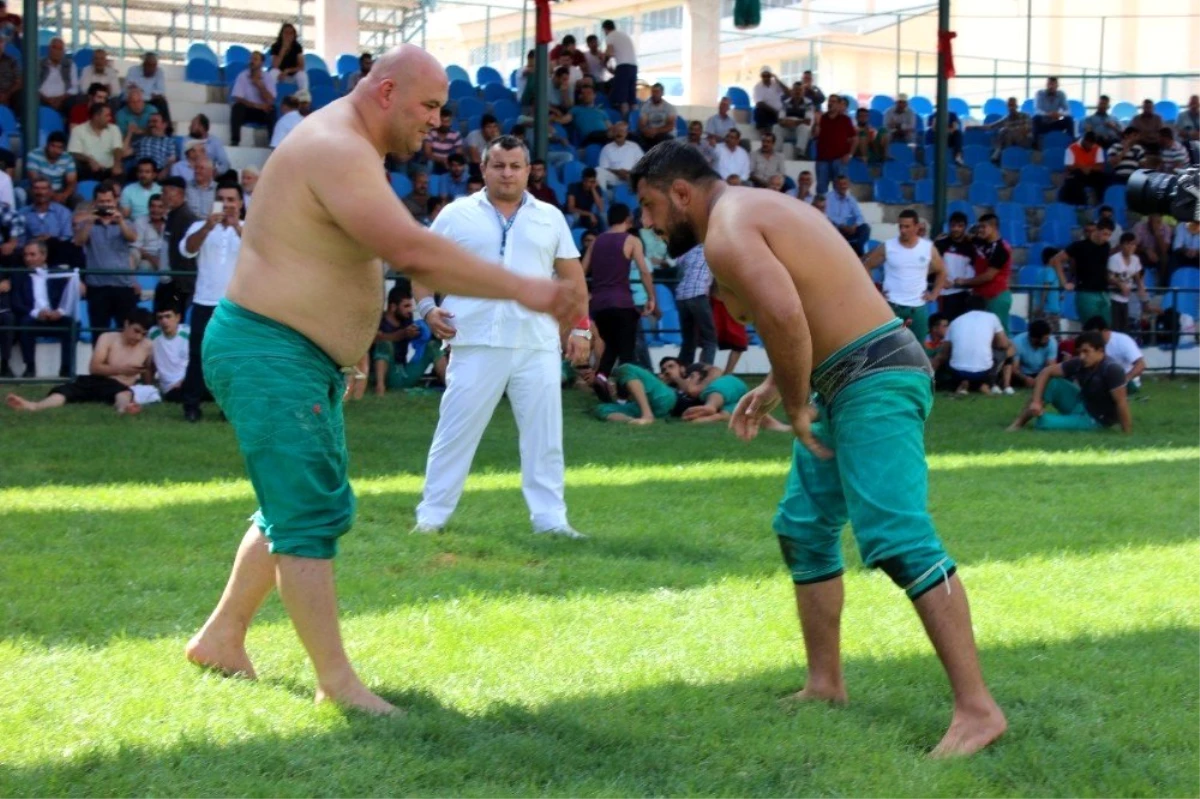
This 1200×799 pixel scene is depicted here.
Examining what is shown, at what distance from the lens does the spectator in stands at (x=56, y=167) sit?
52.0 feet

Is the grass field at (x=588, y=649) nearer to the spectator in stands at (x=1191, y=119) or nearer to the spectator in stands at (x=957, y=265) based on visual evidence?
the spectator in stands at (x=957, y=265)

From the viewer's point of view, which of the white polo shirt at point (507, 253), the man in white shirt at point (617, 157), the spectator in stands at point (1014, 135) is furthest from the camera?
the spectator in stands at point (1014, 135)

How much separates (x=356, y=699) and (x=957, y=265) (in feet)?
49.3

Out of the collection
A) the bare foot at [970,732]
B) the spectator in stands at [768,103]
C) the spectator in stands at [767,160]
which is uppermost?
the spectator in stands at [768,103]

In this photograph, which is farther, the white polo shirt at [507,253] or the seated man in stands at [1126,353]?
the seated man in stands at [1126,353]

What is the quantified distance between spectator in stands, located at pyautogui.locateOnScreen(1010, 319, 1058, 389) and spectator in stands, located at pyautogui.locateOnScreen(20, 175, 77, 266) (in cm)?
1019

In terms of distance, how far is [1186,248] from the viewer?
21.9 m

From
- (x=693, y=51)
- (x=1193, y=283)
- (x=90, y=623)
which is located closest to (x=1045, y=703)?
(x=90, y=623)

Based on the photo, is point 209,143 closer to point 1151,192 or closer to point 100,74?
point 100,74

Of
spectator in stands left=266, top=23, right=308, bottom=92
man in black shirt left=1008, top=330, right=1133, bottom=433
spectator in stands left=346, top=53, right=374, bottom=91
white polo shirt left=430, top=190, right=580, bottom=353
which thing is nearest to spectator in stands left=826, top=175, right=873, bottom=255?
spectator in stands left=346, top=53, right=374, bottom=91

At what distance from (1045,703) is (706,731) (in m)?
1.15

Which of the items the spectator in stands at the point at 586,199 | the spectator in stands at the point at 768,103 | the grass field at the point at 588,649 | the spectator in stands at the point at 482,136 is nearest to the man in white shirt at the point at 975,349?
the spectator in stands at the point at 586,199

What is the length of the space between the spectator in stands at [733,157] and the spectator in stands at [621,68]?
1.74 metres

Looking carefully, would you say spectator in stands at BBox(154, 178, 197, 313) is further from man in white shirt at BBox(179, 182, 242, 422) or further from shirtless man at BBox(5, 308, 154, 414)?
man in white shirt at BBox(179, 182, 242, 422)
